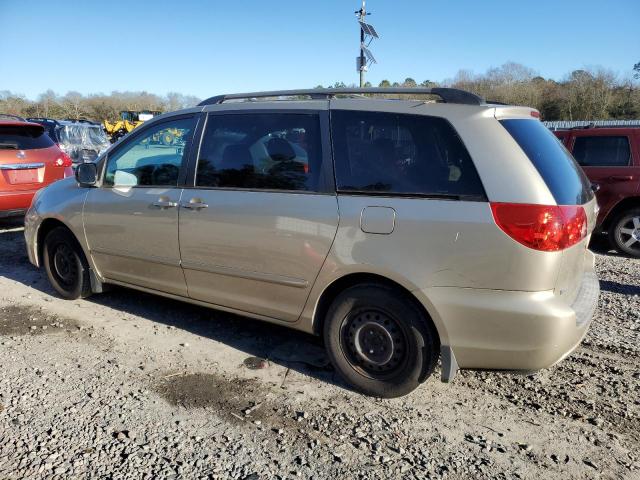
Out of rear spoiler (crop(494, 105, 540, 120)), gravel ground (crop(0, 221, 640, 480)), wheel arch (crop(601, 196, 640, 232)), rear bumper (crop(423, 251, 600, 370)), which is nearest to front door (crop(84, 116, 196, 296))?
gravel ground (crop(0, 221, 640, 480))

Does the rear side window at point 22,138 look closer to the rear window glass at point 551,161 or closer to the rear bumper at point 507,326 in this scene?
the rear bumper at point 507,326

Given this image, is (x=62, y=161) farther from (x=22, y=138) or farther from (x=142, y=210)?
(x=142, y=210)

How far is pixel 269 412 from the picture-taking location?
120 inches

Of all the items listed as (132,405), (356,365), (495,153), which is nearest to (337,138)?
(495,153)

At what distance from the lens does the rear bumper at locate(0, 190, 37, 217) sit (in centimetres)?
726

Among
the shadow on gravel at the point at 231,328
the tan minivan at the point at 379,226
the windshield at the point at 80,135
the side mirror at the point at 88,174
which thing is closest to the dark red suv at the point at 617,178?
the tan minivan at the point at 379,226

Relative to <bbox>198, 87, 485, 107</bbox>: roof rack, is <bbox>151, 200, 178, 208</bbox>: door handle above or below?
below

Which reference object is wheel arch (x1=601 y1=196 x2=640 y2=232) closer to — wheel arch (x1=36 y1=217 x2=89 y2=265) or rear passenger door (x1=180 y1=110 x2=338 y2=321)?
rear passenger door (x1=180 y1=110 x2=338 y2=321)

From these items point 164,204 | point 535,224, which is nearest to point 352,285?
point 535,224

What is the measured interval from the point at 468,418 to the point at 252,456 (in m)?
1.28

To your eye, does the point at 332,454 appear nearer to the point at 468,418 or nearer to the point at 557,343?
the point at 468,418

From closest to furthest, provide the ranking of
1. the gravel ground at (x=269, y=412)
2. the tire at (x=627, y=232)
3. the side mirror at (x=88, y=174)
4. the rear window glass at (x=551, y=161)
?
the gravel ground at (x=269, y=412)
the rear window glass at (x=551, y=161)
the side mirror at (x=88, y=174)
the tire at (x=627, y=232)

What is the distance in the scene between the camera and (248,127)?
3.70 meters

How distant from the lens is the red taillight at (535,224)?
8.71 feet
